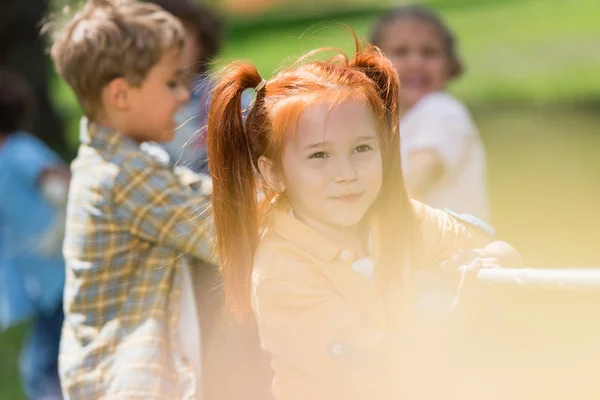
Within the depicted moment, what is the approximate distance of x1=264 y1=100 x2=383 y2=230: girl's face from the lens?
199 cm

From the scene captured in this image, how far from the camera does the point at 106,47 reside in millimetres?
2680

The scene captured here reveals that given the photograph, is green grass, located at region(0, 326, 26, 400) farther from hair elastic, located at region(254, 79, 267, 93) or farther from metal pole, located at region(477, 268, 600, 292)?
metal pole, located at region(477, 268, 600, 292)

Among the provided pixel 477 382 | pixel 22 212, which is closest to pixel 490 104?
pixel 22 212

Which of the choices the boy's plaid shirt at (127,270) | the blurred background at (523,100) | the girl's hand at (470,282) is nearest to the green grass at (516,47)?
the blurred background at (523,100)

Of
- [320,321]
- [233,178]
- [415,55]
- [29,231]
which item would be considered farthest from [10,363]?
[320,321]

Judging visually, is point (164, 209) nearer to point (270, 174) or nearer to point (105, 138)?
point (105, 138)

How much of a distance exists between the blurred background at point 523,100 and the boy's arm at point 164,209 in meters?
1.68

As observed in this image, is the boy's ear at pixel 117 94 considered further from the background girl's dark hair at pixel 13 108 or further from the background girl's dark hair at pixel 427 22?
the background girl's dark hair at pixel 13 108

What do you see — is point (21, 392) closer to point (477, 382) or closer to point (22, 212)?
point (22, 212)

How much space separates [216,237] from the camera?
2154 millimetres

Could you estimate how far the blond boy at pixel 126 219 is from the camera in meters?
2.47

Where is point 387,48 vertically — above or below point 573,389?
above

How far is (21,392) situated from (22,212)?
81cm

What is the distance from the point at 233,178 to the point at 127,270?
59cm
